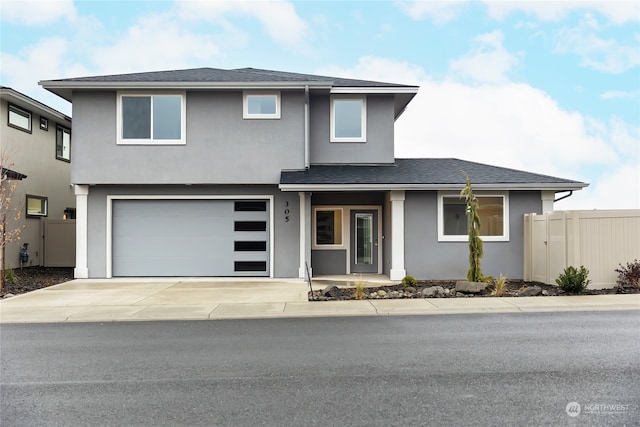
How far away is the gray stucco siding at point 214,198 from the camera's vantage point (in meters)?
16.5

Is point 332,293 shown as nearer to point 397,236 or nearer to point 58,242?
point 397,236

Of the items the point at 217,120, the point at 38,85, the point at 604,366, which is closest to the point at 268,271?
the point at 217,120

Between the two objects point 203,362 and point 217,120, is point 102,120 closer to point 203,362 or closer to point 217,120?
point 217,120

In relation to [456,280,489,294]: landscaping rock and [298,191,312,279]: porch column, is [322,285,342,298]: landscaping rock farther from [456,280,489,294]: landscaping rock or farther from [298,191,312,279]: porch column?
[298,191,312,279]: porch column

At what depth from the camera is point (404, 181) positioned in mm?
15531

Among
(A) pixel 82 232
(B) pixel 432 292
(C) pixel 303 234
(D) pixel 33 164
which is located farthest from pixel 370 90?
(D) pixel 33 164

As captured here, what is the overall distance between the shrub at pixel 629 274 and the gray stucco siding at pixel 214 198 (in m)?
9.29

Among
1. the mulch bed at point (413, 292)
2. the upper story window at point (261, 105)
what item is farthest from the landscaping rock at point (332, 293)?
the upper story window at point (261, 105)

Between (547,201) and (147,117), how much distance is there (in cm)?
1312

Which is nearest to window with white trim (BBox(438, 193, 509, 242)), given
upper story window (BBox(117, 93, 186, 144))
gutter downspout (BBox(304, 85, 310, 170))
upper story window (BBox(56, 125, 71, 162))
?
gutter downspout (BBox(304, 85, 310, 170))

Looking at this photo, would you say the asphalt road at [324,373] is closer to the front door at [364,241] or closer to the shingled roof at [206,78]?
the front door at [364,241]

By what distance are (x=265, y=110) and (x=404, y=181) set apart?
16.9ft

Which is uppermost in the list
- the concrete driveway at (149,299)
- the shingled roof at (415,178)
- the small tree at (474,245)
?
the shingled roof at (415,178)

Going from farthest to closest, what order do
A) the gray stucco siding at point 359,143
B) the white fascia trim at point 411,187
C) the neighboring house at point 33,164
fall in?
the neighboring house at point 33,164
the gray stucco siding at point 359,143
the white fascia trim at point 411,187
